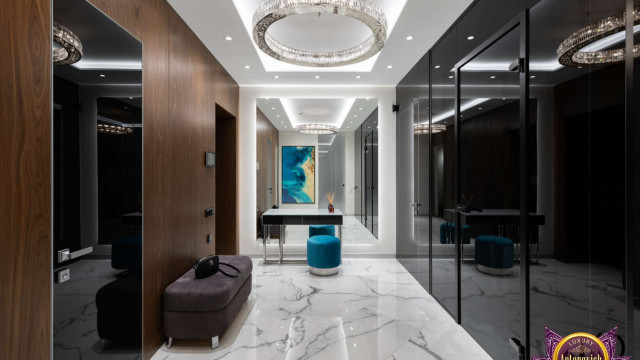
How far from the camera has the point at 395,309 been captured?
10.2ft

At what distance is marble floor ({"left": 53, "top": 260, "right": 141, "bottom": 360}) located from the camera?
1.49 metres

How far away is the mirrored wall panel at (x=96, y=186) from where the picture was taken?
4.97 feet

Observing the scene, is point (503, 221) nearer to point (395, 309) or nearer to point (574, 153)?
point (574, 153)

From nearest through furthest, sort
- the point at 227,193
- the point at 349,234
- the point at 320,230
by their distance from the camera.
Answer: the point at 227,193 → the point at 320,230 → the point at 349,234

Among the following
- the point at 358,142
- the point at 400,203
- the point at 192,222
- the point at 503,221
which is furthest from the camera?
the point at 358,142

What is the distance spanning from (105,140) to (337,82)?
3648 mm

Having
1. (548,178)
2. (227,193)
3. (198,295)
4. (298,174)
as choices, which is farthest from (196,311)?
(298,174)

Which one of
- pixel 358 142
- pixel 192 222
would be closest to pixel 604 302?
pixel 192 222

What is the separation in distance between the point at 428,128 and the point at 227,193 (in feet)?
10.8

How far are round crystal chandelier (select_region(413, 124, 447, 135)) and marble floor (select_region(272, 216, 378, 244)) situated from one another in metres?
2.20

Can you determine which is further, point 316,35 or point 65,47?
point 316,35

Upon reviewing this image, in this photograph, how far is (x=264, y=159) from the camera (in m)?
5.52
